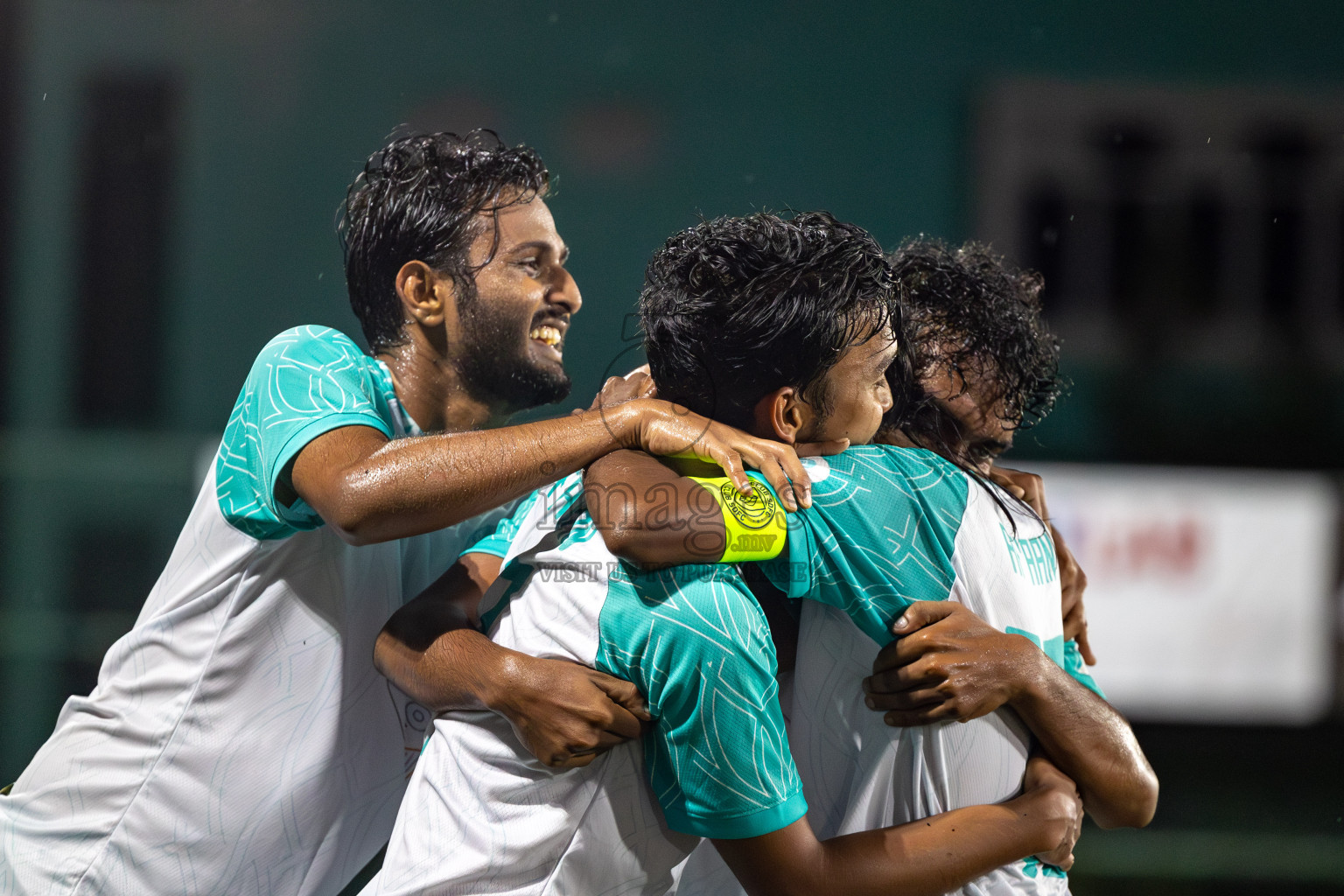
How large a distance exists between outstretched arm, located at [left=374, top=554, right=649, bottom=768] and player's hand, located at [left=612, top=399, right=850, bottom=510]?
0.73 ft

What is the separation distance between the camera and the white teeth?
1.55 m

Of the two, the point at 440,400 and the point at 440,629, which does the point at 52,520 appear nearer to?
the point at 440,400

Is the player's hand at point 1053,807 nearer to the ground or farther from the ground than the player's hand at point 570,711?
nearer to the ground

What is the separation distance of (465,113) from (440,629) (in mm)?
2742

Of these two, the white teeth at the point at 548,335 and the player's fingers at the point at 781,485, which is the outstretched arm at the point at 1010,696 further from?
the white teeth at the point at 548,335

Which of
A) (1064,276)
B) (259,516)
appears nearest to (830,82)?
(1064,276)

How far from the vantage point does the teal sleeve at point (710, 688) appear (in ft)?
2.97

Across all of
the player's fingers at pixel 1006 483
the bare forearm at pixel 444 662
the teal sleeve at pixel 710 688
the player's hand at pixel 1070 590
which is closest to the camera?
the teal sleeve at pixel 710 688

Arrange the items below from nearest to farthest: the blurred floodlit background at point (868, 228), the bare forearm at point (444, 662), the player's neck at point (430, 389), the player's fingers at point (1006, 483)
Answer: the bare forearm at point (444, 662) < the player's fingers at point (1006, 483) < the player's neck at point (430, 389) < the blurred floodlit background at point (868, 228)

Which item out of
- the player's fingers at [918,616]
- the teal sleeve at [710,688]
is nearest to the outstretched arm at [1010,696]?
the player's fingers at [918,616]

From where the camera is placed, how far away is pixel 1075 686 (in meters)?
A: 1.07

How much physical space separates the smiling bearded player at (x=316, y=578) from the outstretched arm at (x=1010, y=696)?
0.33m

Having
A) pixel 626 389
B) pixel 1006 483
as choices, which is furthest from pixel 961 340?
pixel 626 389

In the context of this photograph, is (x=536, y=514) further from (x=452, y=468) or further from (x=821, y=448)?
(x=821, y=448)
